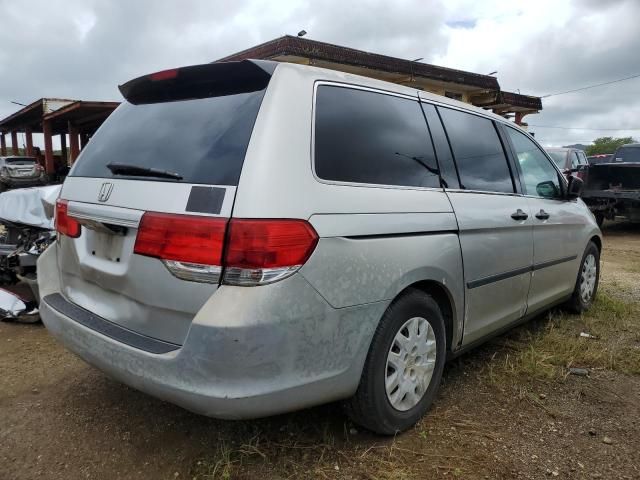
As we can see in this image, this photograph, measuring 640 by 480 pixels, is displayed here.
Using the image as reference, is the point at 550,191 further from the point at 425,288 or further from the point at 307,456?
the point at 307,456

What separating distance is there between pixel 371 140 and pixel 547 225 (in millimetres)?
1980

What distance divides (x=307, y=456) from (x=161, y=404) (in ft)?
3.18

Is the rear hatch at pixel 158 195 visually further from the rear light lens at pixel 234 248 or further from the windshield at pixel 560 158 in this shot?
the windshield at pixel 560 158

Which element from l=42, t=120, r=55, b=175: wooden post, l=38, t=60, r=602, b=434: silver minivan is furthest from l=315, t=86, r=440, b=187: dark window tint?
l=42, t=120, r=55, b=175: wooden post

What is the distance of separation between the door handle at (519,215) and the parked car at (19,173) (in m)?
20.2

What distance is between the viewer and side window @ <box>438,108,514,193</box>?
10.00ft

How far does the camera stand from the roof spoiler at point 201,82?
2.19 metres

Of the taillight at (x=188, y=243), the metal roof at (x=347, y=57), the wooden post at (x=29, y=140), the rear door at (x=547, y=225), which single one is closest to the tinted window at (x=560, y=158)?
the metal roof at (x=347, y=57)

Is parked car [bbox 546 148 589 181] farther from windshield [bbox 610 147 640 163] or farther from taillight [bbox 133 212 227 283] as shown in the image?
taillight [bbox 133 212 227 283]

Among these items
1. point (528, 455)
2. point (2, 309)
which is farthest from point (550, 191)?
point (2, 309)

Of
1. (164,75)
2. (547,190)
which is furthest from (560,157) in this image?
(164,75)

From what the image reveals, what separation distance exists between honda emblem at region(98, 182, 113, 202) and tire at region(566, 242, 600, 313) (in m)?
3.86

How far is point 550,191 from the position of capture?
403 cm

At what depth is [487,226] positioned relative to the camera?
9.90ft
